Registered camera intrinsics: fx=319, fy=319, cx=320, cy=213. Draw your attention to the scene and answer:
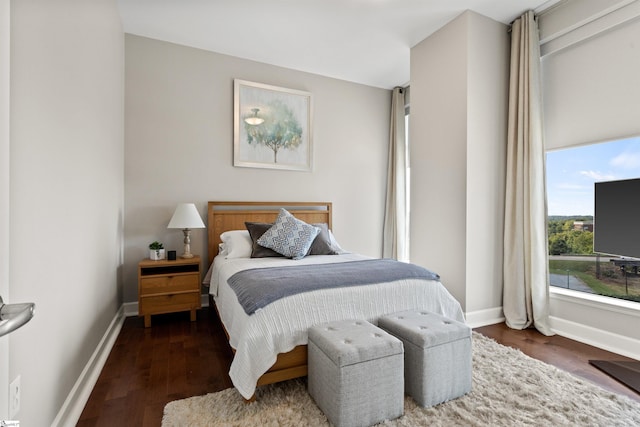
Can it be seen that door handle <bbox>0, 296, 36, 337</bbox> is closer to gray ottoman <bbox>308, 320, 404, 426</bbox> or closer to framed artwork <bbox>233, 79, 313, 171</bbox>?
gray ottoman <bbox>308, 320, 404, 426</bbox>

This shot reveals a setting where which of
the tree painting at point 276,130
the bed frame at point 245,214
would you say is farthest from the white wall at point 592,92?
the tree painting at point 276,130

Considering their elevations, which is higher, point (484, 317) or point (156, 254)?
point (156, 254)

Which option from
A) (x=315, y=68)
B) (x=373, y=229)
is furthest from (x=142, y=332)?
(x=315, y=68)

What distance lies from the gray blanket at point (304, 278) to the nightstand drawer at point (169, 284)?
0.97 m

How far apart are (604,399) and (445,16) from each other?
333 centimetres

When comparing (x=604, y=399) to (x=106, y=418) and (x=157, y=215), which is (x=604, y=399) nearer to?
(x=106, y=418)

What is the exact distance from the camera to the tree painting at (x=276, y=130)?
401 centimetres

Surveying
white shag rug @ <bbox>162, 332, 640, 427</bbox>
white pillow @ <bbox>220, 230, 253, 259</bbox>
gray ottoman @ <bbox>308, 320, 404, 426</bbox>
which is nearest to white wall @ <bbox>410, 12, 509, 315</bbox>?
white shag rug @ <bbox>162, 332, 640, 427</bbox>

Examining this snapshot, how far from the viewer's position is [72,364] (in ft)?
5.73

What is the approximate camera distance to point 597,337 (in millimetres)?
2670

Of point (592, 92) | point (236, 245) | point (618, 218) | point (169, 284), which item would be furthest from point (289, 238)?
point (592, 92)

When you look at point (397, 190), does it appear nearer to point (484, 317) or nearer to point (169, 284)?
point (484, 317)

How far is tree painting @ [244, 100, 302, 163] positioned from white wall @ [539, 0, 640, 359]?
278 centimetres

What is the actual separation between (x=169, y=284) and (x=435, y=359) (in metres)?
2.52
